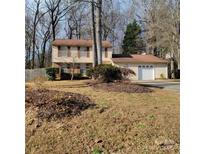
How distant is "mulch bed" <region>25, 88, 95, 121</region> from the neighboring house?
92.0 inches

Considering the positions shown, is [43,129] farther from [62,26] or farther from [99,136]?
[62,26]

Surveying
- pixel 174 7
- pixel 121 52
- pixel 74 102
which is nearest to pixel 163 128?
pixel 74 102

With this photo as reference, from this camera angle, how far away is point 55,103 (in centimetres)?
407

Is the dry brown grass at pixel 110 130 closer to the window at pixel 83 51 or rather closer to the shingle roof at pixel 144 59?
the shingle roof at pixel 144 59

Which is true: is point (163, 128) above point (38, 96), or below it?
below

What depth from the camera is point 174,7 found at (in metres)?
3.98

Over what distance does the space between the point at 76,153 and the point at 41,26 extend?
138 inches

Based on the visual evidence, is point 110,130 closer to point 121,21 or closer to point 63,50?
point 121,21

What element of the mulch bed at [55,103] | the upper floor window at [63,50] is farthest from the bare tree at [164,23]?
the upper floor window at [63,50]

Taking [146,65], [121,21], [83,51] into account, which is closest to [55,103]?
[121,21]

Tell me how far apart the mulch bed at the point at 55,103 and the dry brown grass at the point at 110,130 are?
112 mm
